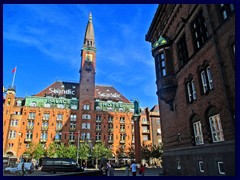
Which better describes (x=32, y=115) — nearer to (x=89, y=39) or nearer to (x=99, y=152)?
(x=99, y=152)

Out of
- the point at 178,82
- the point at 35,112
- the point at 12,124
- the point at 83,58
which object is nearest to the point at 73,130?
the point at 35,112

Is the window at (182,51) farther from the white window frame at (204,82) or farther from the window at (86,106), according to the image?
the window at (86,106)

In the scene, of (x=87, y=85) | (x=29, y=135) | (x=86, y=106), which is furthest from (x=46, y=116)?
(x=87, y=85)

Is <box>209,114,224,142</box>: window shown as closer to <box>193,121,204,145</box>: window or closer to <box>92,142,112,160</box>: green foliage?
<box>193,121,204,145</box>: window

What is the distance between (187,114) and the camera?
16531 millimetres

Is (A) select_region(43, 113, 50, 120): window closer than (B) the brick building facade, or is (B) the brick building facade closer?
(B) the brick building facade

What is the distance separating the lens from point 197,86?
15.0m

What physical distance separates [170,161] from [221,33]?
12150 mm

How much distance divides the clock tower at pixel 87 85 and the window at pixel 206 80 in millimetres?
45906

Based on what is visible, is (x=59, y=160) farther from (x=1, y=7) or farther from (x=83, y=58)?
(x=83, y=58)

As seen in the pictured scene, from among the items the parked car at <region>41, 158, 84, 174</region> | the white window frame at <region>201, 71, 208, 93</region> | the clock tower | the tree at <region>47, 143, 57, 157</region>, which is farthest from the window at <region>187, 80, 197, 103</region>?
the clock tower

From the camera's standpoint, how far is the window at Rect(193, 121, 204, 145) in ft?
48.3

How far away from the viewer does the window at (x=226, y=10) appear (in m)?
11.5

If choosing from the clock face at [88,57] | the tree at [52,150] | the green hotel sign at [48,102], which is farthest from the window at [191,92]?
the clock face at [88,57]
